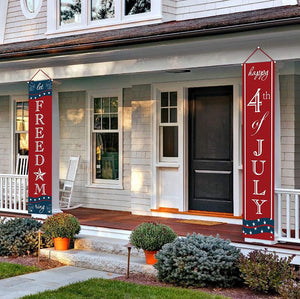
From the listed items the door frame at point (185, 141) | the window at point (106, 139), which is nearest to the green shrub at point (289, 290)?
the door frame at point (185, 141)

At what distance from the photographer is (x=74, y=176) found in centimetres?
1280

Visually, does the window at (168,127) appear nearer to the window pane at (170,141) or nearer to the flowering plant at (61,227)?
the window pane at (170,141)

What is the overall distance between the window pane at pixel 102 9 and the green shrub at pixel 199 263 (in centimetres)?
505

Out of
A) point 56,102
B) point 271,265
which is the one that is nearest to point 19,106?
point 56,102

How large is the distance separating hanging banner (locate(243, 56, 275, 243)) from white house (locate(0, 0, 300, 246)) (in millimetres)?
272

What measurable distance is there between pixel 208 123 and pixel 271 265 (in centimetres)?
398

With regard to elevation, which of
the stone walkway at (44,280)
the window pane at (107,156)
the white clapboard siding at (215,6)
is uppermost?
the white clapboard siding at (215,6)

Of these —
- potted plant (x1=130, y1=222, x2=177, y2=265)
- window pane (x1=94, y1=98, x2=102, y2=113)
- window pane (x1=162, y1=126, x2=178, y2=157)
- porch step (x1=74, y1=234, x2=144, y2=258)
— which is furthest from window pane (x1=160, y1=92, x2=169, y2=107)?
potted plant (x1=130, y1=222, x2=177, y2=265)

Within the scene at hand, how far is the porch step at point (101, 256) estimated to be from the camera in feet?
28.2

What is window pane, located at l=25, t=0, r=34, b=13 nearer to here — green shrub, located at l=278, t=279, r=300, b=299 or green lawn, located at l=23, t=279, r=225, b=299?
green lawn, located at l=23, t=279, r=225, b=299

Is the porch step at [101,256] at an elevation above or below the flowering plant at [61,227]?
below

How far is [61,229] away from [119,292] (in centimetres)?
246

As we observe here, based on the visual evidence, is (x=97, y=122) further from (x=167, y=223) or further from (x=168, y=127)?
(x=167, y=223)

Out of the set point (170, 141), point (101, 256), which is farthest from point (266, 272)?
point (170, 141)
